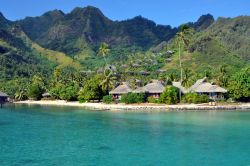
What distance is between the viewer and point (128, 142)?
41.2m

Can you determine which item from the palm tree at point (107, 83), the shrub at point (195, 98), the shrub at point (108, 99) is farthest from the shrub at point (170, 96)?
the palm tree at point (107, 83)

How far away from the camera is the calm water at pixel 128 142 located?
3316 cm

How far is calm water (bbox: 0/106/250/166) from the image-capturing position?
109ft

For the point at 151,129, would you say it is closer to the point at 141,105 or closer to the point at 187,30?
the point at 141,105

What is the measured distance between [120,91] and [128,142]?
55.9 m

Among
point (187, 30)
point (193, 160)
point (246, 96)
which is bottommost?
point (193, 160)

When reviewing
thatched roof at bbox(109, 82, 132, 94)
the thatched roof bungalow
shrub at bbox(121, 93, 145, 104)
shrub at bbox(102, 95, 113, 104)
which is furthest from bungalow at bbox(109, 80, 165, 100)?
the thatched roof bungalow

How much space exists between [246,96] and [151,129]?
1612 inches

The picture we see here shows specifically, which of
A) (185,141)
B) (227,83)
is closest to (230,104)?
(227,83)

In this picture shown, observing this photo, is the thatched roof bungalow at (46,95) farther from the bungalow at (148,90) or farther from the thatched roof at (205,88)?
the thatched roof at (205,88)

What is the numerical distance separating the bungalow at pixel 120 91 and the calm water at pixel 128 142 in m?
35.9

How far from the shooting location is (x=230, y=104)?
8500 cm

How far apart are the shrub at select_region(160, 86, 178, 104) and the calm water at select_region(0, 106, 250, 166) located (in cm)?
2561

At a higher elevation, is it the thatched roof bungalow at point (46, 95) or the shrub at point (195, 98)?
the thatched roof bungalow at point (46, 95)
